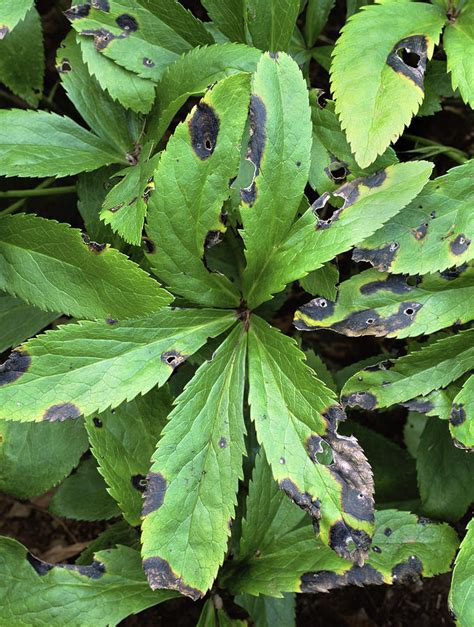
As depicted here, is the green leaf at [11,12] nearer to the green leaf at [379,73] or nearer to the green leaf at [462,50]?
the green leaf at [379,73]

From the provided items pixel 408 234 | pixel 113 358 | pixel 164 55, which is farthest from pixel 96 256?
pixel 408 234

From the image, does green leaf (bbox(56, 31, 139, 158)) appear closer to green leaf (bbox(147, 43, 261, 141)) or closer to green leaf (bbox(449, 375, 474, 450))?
green leaf (bbox(147, 43, 261, 141))

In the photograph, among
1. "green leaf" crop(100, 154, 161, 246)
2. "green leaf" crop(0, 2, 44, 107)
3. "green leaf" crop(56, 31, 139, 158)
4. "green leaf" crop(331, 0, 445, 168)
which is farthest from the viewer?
"green leaf" crop(0, 2, 44, 107)

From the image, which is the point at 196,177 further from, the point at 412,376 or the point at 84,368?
the point at 412,376

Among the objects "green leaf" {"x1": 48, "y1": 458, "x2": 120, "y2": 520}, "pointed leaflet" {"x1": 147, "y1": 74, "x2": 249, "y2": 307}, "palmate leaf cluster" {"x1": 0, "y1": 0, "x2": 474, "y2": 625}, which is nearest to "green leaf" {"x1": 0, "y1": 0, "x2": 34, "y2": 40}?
"palmate leaf cluster" {"x1": 0, "y1": 0, "x2": 474, "y2": 625}

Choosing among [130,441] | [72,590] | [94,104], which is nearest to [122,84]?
[94,104]

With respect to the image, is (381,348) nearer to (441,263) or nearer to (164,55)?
(441,263)
